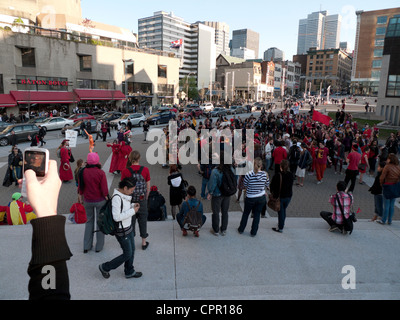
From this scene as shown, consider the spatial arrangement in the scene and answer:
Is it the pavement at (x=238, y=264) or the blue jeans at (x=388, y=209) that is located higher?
the blue jeans at (x=388, y=209)

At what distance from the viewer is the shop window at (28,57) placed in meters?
37.8

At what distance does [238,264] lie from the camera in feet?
17.8

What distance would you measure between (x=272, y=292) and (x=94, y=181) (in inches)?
142

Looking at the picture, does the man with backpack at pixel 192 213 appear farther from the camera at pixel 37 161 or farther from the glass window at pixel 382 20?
the glass window at pixel 382 20

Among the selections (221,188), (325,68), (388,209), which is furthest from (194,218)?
(325,68)

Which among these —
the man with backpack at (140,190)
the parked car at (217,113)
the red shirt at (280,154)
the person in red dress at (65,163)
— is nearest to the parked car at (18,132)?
the person in red dress at (65,163)

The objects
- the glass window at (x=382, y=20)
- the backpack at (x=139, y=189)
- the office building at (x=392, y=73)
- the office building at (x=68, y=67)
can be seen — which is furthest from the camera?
the glass window at (x=382, y=20)

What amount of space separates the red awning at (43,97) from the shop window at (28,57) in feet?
13.2

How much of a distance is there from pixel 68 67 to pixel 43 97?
7166 mm

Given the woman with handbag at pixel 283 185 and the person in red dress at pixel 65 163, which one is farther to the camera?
the person in red dress at pixel 65 163
